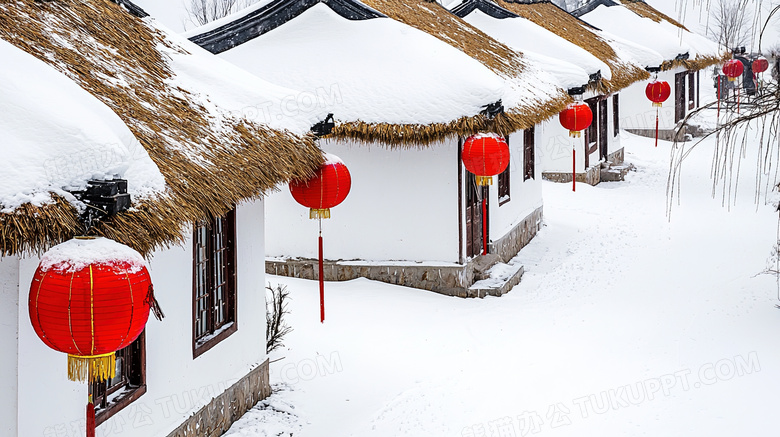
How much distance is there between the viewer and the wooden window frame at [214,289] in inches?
232

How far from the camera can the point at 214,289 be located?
634 centimetres

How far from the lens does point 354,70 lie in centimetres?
1028

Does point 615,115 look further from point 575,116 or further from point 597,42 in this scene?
point 575,116

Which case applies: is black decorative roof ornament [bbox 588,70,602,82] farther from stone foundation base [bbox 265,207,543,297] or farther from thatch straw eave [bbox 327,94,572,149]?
stone foundation base [bbox 265,207,543,297]

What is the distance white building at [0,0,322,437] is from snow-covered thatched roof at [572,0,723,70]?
59.3 feet

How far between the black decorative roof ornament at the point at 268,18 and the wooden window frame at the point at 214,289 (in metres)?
4.92

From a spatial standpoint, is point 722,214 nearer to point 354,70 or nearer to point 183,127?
point 354,70

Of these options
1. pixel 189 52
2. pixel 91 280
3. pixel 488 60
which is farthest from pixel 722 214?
pixel 91 280

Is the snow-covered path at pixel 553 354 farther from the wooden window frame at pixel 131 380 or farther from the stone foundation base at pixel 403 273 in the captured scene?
the wooden window frame at pixel 131 380

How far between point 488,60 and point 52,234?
31.8 feet

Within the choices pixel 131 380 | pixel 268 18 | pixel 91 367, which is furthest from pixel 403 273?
pixel 91 367

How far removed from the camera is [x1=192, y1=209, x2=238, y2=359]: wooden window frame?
590 centimetres

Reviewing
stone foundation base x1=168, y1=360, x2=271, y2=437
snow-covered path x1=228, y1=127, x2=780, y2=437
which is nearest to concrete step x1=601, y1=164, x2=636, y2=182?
snow-covered path x1=228, y1=127, x2=780, y2=437

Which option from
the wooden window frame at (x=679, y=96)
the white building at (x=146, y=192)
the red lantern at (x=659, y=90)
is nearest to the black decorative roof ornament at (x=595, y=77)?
the red lantern at (x=659, y=90)
